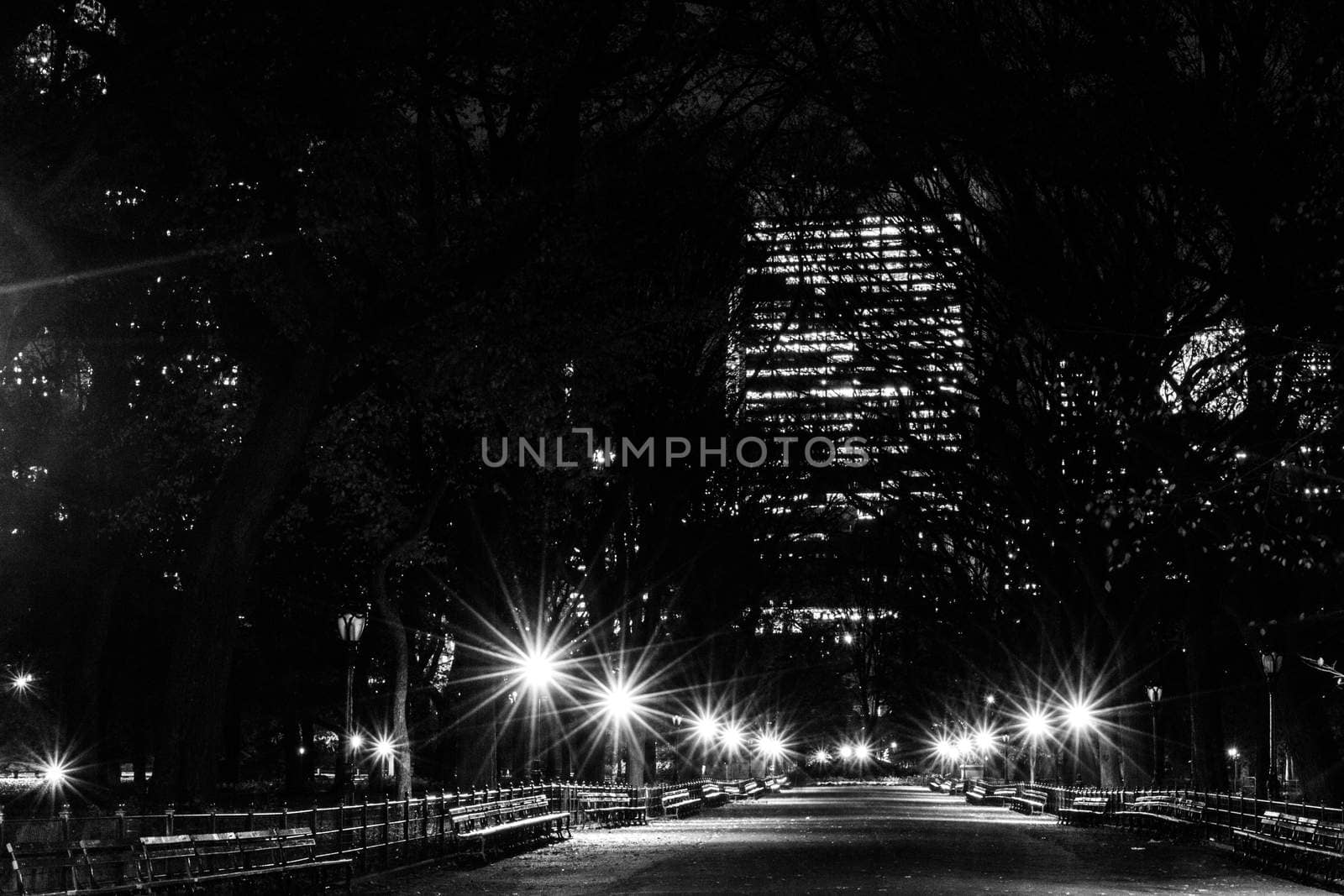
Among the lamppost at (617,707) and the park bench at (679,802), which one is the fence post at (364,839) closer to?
the lamppost at (617,707)

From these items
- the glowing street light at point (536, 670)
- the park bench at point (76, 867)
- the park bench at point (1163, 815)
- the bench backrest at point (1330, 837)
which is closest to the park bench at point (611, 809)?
the glowing street light at point (536, 670)

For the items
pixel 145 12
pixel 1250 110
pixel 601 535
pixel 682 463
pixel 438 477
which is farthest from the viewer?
pixel 682 463

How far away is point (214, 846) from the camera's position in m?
17.4

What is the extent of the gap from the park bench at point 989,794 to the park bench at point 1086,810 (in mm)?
20488

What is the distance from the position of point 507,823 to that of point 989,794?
5079cm

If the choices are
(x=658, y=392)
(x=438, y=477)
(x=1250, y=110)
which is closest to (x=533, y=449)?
(x=438, y=477)

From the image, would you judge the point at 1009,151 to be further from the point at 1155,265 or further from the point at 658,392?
the point at 658,392

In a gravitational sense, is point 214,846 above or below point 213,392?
below

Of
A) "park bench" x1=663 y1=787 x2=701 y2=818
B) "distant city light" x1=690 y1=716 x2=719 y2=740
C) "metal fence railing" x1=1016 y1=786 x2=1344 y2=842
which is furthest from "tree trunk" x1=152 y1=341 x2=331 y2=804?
"distant city light" x1=690 y1=716 x2=719 y2=740

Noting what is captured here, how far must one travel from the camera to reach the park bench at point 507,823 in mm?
A: 26562

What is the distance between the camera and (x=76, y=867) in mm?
14148

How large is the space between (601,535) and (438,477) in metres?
11.0

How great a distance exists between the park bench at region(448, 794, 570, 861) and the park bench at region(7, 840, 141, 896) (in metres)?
10.4

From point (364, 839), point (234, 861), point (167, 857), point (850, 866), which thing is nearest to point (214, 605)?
point (234, 861)
